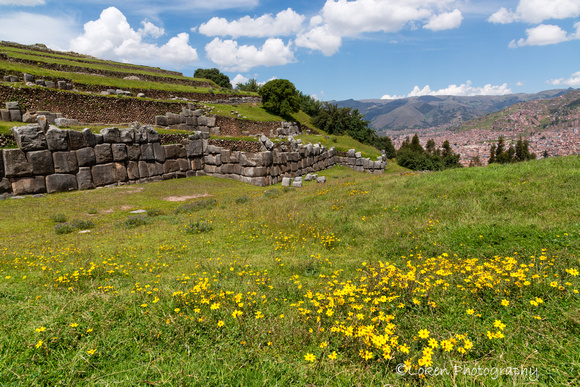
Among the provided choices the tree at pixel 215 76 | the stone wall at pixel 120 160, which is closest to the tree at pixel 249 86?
the tree at pixel 215 76

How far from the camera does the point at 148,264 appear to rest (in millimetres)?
8523

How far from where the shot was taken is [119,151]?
2289 centimetres

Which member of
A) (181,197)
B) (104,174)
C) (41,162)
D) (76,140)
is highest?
(76,140)

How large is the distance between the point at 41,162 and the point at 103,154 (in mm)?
3741

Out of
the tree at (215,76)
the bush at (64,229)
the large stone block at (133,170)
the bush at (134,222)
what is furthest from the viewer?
the tree at (215,76)

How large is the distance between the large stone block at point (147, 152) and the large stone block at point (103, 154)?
2.56m

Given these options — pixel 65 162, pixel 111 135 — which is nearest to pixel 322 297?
pixel 65 162

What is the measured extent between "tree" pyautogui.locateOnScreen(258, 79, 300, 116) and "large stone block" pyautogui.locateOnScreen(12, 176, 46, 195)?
137ft

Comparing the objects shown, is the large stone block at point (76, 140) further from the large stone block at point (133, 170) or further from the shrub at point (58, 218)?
the shrub at point (58, 218)

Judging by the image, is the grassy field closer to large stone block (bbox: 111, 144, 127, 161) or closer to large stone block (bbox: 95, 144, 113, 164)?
large stone block (bbox: 95, 144, 113, 164)

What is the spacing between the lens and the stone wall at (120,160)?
60.2 feet

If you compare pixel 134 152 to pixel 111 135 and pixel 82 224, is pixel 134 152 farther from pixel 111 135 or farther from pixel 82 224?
pixel 82 224

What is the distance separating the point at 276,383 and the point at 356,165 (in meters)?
38.2

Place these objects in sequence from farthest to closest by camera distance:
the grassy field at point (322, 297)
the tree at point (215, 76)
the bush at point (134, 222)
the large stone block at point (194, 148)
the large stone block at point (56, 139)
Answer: the tree at point (215, 76) < the large stone block at point (194, 148) < the large stone block at point (56, 139) < the bush at point (134, 222) < the grassy field at point (322, 297)
